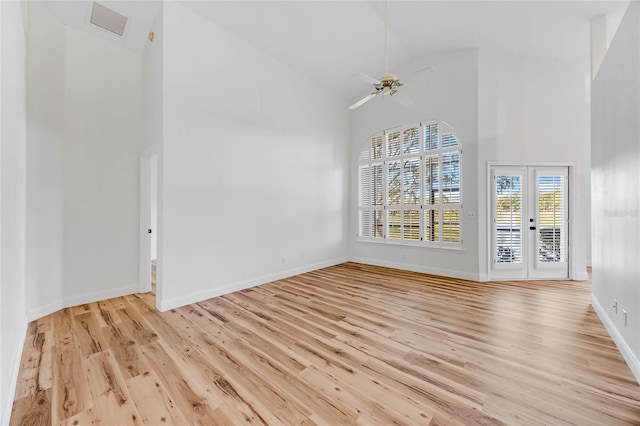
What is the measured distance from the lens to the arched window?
5.21 m

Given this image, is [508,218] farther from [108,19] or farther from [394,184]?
[108,19]

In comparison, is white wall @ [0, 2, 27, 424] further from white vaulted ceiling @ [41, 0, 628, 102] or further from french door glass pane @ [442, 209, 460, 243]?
french door glass pane @ [442, 209, 460, 243]

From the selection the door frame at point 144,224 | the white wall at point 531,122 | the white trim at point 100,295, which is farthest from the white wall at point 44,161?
the white wall at point 531,122

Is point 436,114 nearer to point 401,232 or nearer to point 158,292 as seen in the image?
point 401,232

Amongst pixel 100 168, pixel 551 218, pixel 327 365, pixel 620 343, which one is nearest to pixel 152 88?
pixel 100 168

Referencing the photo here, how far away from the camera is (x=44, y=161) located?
11.0ft

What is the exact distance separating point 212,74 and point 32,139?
2.29 m

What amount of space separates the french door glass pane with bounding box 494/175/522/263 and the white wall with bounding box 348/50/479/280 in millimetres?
458

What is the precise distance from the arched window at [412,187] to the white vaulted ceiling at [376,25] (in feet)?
5.05

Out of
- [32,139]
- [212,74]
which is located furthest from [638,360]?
[32,139]

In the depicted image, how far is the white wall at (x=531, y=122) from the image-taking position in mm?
4805

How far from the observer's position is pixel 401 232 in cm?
586

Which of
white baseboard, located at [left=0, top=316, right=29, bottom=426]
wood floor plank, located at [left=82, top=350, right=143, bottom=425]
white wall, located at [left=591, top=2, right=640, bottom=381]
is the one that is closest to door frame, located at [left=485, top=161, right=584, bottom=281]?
white wall, located at [left=591, top=2, right=640, bottom=381]

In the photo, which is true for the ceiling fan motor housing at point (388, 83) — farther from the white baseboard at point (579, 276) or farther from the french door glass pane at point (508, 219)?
the white baseboard at point (579, 276)
